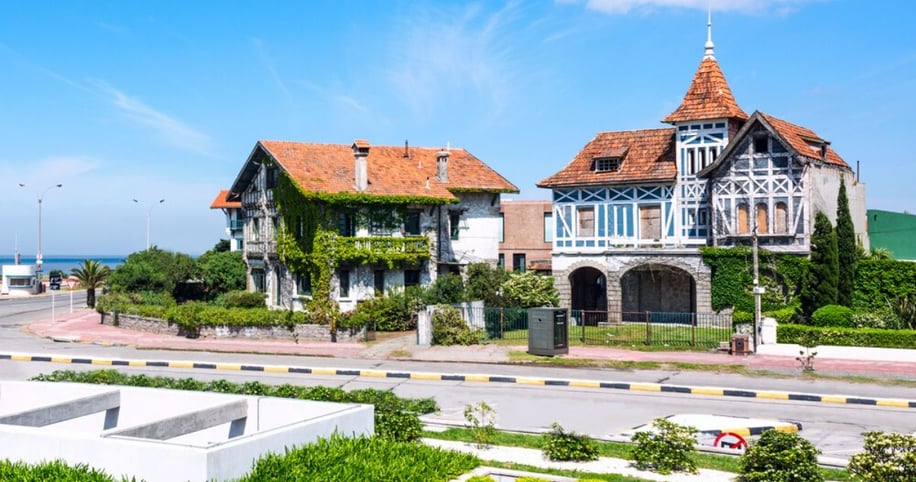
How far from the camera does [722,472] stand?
13438 millimetres

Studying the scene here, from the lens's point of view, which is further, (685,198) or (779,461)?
(685,198)

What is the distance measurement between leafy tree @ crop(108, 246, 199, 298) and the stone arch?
23860 mm

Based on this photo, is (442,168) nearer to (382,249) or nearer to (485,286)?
(382,249)

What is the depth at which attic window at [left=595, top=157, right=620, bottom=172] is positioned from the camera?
41.4 meters

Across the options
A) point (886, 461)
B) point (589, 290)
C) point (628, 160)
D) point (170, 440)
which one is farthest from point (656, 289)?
point (170, 440)

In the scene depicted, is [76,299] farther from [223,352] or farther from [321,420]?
[321,420]

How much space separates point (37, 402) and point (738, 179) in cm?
2874

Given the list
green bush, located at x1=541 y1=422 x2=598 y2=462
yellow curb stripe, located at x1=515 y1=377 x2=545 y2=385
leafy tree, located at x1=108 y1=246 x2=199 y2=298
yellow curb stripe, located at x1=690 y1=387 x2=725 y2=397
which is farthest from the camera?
leafy tree, located at x1=108 y1=246 x2=199 y2=298

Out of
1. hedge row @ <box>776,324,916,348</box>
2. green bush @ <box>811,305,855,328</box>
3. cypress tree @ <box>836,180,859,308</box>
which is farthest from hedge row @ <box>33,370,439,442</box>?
cypress tree @ <box>836,180,859,308</box>

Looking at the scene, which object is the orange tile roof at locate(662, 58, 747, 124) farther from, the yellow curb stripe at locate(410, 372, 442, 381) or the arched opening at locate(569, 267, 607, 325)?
the yellow curb stripe at locate(410, 372, 442, 381)

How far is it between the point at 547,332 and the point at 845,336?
10236 mm

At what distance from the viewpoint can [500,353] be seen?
30.1m

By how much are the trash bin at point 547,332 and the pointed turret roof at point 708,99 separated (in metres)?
13.9

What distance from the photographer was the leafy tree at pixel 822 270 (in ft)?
110
